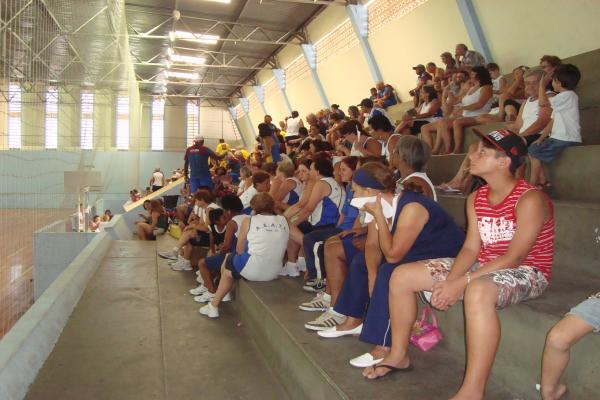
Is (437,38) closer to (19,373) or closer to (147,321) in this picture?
(147,321)

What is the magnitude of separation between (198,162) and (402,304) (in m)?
6.65

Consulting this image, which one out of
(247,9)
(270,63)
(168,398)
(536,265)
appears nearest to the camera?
(536,265)

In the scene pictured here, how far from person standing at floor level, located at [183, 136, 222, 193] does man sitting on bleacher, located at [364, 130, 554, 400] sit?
6538mm

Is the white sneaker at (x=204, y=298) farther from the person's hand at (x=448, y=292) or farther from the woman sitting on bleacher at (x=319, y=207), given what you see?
the person's hand at (x=448, y=292)

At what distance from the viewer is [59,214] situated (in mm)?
7020

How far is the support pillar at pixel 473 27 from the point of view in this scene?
7926mm

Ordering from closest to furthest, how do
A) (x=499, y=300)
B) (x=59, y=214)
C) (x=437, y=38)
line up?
(x=499, y=300) → (x=59, y=214) → (x=437, y=38)

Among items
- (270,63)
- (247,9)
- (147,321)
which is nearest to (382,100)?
(247,9)

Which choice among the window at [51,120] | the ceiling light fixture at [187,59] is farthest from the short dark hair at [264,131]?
the ceiling light fixture at [187,59]

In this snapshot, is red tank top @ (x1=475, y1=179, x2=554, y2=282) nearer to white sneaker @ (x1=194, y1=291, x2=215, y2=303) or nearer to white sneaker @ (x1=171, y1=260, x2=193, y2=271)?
white sneaker @ (x1=194, y1=291, x2=215, y2=303)

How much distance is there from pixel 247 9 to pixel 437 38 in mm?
5963

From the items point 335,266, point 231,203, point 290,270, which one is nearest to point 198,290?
point 231,203

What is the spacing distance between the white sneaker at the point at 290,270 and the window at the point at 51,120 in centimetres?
257

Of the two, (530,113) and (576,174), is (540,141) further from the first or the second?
(530,113)
